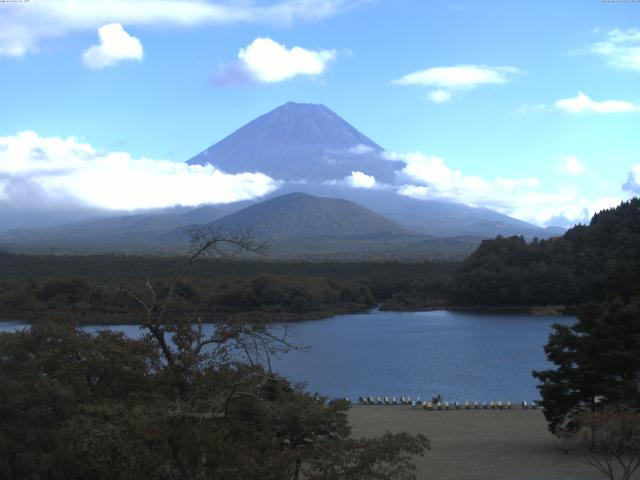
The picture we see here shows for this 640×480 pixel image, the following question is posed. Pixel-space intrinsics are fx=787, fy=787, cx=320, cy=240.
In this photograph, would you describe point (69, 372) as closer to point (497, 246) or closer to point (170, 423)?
point (170, 423)

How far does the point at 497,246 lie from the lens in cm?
5069

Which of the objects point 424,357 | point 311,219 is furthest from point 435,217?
point 424,357

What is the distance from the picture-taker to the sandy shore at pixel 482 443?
10.0 metres

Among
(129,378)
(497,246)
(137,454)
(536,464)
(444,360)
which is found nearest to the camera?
(137,454)

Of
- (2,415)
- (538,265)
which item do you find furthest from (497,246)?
(2,415)

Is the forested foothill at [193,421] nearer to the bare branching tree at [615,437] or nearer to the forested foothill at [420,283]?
the bare branching tree at [615,437]

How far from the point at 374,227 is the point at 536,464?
113 m

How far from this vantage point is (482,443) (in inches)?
488

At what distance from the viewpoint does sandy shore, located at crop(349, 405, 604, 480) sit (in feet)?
32.9

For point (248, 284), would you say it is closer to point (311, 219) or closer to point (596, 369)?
point (596, 369)

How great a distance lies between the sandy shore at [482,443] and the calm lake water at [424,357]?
2.48 m

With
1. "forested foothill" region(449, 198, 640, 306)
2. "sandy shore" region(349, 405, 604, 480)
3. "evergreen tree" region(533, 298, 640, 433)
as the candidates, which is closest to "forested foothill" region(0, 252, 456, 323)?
"forested foothill" region(449, 198, 640, 306)

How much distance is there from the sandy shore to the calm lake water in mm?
2479

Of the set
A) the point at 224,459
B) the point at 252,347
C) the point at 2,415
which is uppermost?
the point at 252,347
